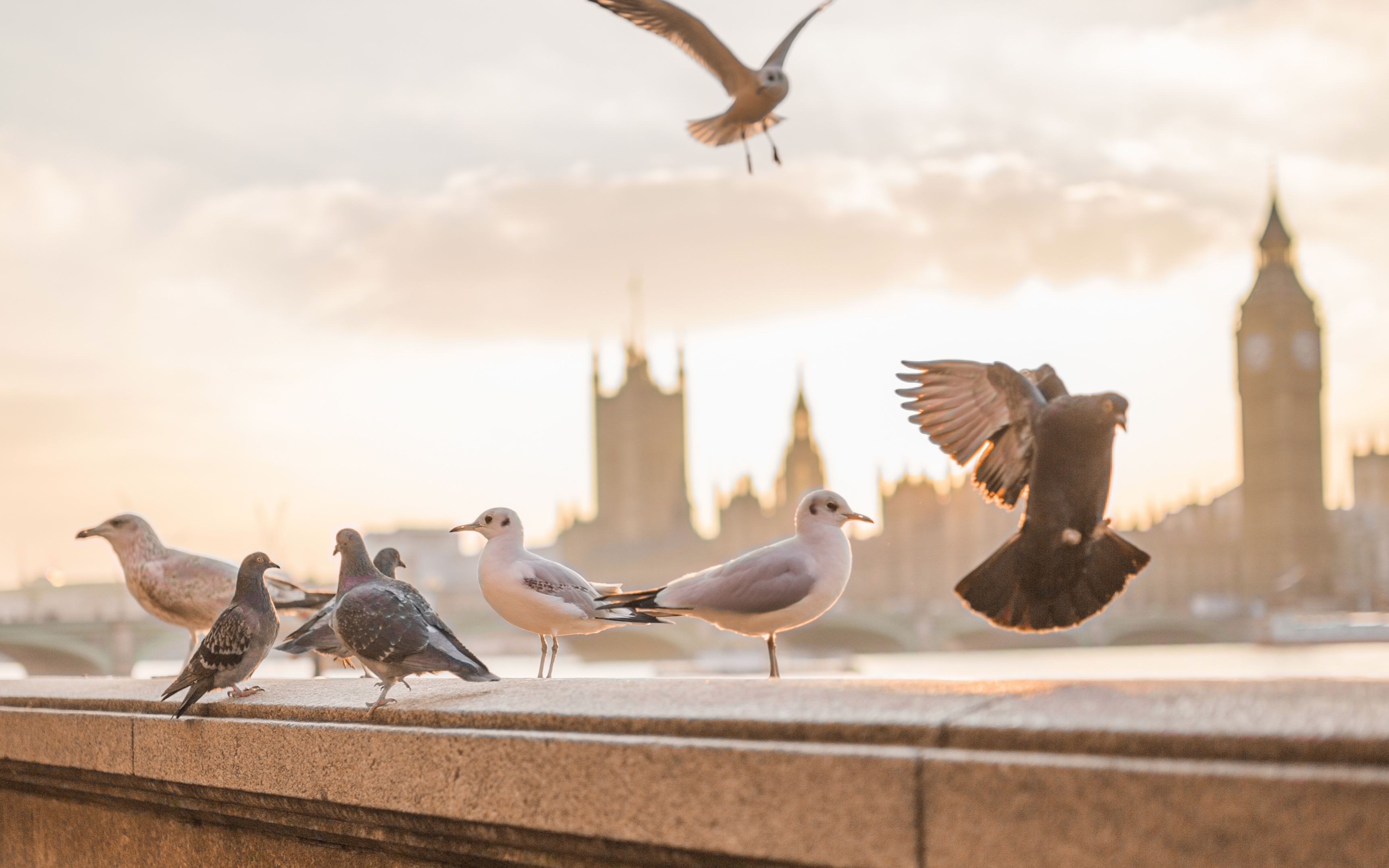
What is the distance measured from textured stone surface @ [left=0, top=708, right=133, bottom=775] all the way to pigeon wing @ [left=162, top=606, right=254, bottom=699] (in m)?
0.26

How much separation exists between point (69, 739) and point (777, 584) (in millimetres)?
2020

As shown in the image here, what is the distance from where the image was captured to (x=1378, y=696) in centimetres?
201

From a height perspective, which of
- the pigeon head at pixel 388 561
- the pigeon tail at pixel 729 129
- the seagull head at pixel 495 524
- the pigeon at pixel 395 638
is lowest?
the pigeon at pixel 395 638

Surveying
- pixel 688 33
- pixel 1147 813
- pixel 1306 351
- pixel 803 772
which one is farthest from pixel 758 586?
pixel 1306 351

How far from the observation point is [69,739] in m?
3.85

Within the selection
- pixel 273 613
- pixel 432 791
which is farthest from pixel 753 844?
pixel 273 613

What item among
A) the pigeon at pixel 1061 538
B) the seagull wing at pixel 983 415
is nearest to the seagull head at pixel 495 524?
the seagull wing at pixel 983 415

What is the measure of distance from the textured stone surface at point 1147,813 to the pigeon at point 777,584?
1306mm

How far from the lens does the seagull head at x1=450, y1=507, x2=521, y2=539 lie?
12.8 feet

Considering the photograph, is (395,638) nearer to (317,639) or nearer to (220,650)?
(220,650)

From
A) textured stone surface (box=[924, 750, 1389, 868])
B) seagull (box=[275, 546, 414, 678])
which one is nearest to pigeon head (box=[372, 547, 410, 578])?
seagull (box=[275, 546, 414, 678])

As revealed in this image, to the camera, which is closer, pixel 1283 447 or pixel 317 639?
pixel 317 639

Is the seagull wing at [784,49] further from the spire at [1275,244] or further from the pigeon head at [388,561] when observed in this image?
the spire at [1275,244]

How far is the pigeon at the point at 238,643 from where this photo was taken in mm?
3453
